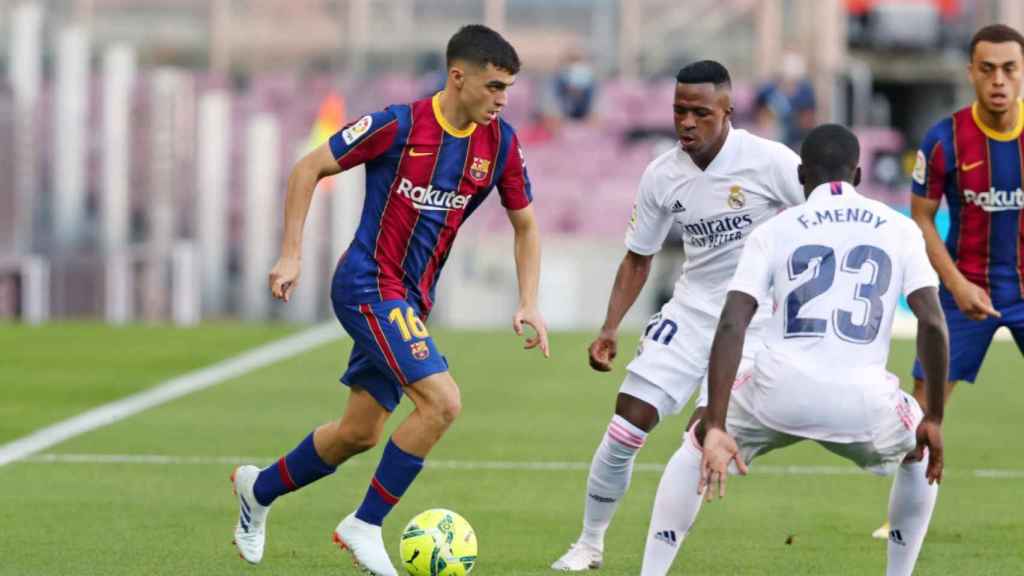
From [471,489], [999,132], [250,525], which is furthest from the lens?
[471,489]

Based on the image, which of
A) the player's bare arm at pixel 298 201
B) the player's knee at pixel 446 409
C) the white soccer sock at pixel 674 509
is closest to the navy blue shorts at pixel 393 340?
the player's knee at pixel 446 409

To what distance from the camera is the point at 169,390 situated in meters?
14.4

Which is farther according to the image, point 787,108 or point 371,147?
point 787,108

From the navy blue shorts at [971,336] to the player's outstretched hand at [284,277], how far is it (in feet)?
10.3

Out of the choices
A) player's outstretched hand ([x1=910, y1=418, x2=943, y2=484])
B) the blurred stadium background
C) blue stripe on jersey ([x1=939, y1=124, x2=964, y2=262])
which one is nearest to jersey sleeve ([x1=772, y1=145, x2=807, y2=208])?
blue stripe on jersey ([x1=939, y1=124, x2=964, y2=262])

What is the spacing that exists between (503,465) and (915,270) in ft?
17.0

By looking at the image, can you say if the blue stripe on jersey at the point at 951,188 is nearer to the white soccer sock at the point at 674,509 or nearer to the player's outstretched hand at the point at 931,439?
the player's outstretched hand at the point at 931,439

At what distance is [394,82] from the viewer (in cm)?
2723

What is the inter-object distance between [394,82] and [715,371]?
21774mm

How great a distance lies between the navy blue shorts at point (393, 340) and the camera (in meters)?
7.16

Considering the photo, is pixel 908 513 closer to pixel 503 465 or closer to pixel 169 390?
pixel 503 465

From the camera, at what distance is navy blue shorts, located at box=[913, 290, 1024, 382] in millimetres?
8664

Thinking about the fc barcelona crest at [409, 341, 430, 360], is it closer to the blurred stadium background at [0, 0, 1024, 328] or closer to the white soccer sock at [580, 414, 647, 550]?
the white soccer sock at [580, 414, 647, 550]

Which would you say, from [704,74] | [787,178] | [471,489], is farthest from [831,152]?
[471,489]
